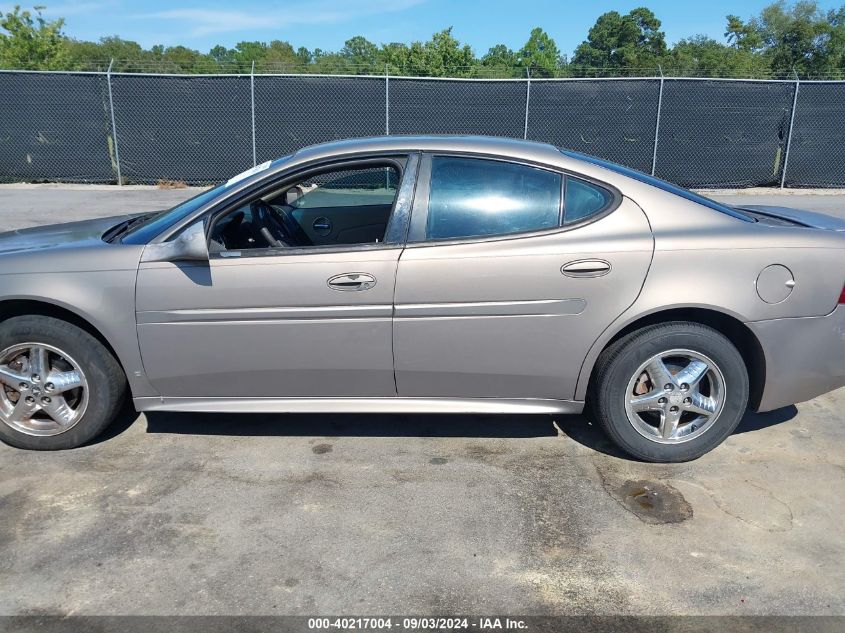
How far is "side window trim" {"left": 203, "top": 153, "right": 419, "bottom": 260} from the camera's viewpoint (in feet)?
11.7

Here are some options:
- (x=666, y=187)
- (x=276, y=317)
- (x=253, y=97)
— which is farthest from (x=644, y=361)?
(x=253, y=97)

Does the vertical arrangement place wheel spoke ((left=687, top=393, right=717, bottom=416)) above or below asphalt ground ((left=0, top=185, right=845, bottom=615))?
above

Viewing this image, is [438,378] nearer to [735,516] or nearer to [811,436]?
[735,516]

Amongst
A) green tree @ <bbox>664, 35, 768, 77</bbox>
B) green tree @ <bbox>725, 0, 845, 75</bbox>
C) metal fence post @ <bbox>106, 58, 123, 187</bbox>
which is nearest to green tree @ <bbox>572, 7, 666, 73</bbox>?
green tree @ <bbox>664, 35, 768, 77</bbox>

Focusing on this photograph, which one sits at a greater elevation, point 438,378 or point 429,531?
point 438,378

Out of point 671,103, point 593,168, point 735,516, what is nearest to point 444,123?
point 671,103

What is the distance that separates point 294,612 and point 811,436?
3.15m

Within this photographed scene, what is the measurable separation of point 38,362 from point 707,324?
3.49 meters

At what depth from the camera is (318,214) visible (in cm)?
447

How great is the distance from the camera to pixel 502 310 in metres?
3.53

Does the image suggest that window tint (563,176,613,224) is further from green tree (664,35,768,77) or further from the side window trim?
green tree (664,35,768,77)

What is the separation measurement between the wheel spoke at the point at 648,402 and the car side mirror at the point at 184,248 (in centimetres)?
230

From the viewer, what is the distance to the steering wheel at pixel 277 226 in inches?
155

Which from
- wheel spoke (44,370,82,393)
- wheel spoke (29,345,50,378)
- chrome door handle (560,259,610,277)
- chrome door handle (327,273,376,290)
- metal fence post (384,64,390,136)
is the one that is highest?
metal fence post (384,64,390,136)
